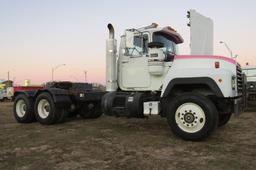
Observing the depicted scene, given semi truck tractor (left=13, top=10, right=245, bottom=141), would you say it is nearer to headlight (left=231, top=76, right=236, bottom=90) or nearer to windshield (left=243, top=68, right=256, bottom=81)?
headlight (left=231, top=76, right=236, bottom=90)

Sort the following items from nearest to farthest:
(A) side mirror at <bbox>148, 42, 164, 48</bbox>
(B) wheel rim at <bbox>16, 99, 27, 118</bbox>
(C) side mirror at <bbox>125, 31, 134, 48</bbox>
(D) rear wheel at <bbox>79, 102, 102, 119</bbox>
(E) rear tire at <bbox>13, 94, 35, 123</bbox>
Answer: (A) side mirror at <bbox>148, 42, 164, 48</bbox>
(C) side mirror at <bbox>125, 31, 134, 48</bbox>
(E) rear tire at <bbox>13, 94, 35, 123</bbox>
(B) wheel rim at <bbox>16, 99, 27, 118</bbox>
(D) rear wheel at <bbox>79, 102, 102, 119</bbox>

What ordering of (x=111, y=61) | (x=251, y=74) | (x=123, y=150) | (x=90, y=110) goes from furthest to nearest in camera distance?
1. (x=251, y=74)
2. (x=90, y=110)
3. (x=111, y=61)
4. (x=123, y=150)

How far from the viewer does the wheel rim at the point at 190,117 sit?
21.9 feet

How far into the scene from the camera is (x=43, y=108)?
10.3 metres

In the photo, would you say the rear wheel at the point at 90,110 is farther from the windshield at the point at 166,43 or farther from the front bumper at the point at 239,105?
the front bumper at the point at 239,105

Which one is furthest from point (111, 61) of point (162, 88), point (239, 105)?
point (239, 105)

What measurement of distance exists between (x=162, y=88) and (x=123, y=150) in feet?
7.29

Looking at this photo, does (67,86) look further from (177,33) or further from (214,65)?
(214,65)

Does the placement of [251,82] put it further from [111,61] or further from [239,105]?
[111,61]

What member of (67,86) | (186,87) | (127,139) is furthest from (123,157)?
(67,86)

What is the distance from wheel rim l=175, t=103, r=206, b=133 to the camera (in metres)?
6.67

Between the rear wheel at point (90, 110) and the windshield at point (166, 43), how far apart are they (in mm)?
4186

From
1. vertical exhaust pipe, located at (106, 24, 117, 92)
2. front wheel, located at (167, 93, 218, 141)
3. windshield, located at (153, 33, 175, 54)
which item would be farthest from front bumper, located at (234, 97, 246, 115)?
vertical exhaust pipe, located at (106, 24, 117, 92)

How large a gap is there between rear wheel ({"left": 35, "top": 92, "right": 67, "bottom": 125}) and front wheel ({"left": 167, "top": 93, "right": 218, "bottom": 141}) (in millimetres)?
4429
